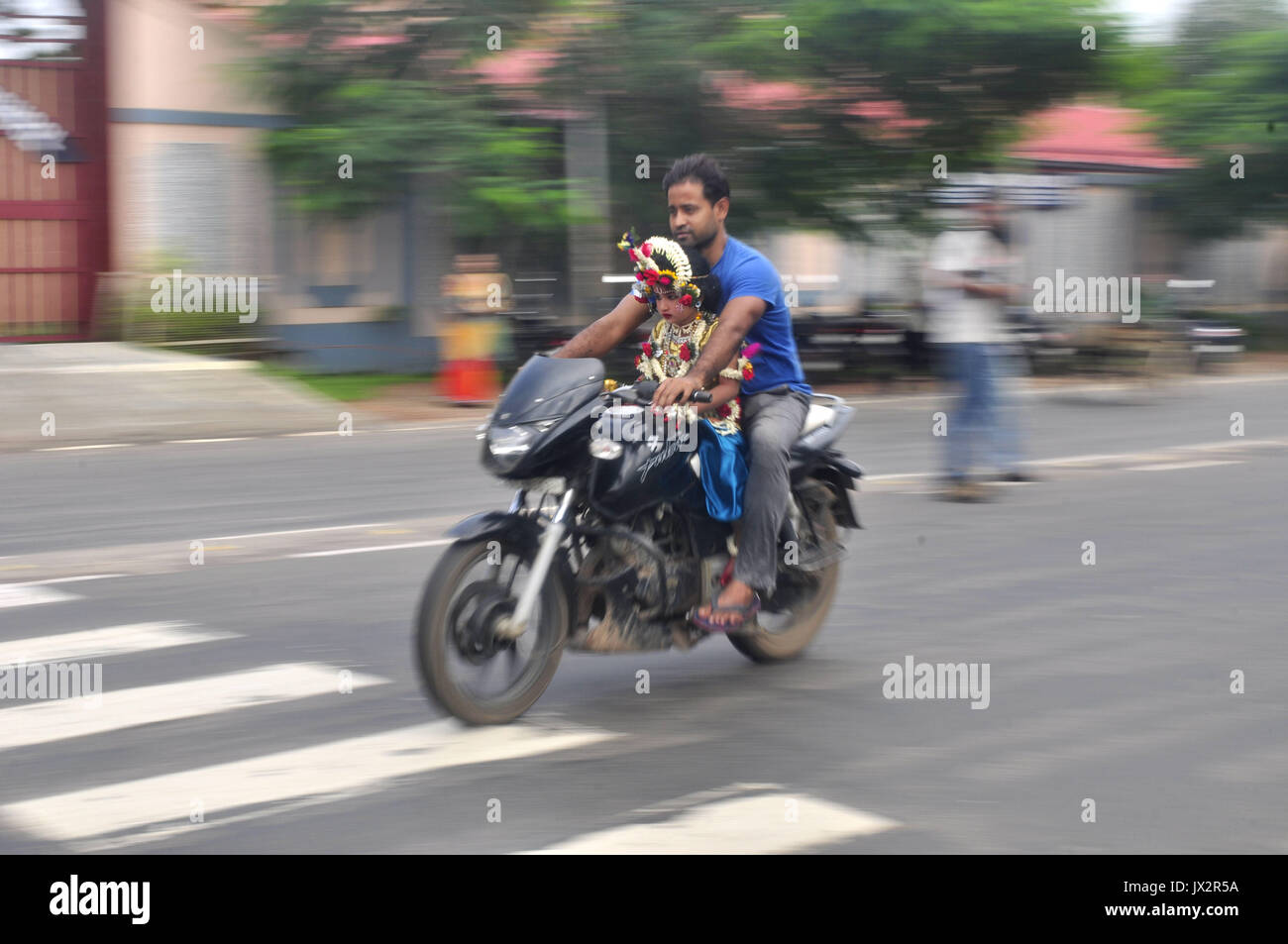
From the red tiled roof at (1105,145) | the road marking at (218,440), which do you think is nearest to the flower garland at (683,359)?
the road marking at (218,440)

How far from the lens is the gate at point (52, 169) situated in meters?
20.4

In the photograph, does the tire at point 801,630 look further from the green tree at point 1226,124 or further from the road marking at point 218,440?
the green tree at point 1226,124

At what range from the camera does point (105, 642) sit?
734cm

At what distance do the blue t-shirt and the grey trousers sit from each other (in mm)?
206

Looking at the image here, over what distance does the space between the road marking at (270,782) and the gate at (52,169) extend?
1622cm

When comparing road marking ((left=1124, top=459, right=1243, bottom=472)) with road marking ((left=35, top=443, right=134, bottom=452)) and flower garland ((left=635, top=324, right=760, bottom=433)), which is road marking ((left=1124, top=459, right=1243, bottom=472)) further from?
road marking ((left=35, top=443, right=134, bottom=452))

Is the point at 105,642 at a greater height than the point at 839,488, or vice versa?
the point at 839,488

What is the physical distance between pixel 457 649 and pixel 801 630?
74.7 inches

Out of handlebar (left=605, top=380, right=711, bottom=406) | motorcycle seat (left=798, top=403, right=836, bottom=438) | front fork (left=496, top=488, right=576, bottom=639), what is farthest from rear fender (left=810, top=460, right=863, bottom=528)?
front fork (left=496, top=488, right=576, bottom=639)

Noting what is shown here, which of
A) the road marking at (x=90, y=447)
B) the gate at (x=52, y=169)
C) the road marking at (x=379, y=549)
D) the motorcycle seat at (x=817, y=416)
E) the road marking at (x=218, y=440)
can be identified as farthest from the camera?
the gate at (x=52, y=169)

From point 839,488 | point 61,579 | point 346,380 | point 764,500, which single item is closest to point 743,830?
point 764,500

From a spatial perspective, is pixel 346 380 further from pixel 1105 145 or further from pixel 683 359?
pixel 1105 145
